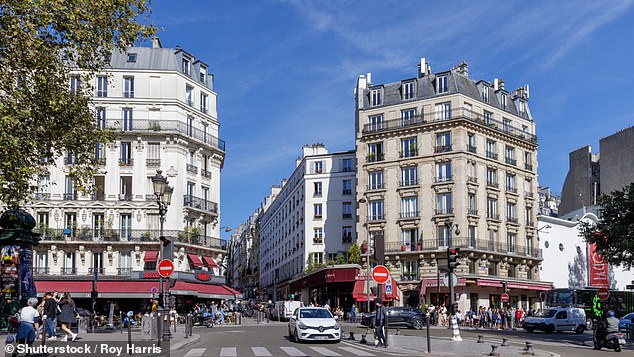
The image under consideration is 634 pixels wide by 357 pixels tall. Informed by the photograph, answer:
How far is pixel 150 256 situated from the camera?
46375mm

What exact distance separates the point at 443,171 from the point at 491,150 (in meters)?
5.29

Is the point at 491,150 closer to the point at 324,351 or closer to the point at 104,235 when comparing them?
the point at 104,235

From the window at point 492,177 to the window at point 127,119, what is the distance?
27903mm

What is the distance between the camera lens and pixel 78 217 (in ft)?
154

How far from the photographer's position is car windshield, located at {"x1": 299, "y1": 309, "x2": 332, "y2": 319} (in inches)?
976

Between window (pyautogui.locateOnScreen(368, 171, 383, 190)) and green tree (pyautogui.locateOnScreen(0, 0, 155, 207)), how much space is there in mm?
38552

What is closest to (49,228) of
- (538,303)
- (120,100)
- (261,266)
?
(120,100)

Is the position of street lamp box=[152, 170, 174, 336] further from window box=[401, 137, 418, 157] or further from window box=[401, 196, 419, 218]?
window box=[401, 137, 418, 157]

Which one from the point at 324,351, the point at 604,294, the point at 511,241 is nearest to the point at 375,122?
the point at 511,241

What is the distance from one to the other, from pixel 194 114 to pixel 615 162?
39.2 meters

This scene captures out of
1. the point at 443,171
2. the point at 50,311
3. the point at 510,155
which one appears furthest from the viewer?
the point at 510,155

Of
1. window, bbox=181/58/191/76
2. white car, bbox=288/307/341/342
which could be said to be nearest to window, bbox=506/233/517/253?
window, bbox=181/58/191/76

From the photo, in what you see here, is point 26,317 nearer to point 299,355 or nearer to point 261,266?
point 299,355

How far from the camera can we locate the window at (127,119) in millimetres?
48719
